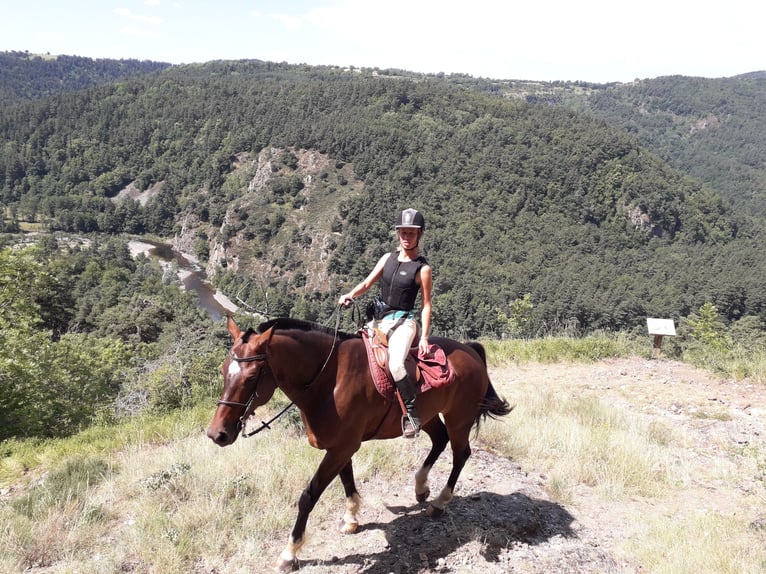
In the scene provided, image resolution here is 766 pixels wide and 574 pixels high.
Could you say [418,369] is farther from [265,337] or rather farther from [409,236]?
[265,337]

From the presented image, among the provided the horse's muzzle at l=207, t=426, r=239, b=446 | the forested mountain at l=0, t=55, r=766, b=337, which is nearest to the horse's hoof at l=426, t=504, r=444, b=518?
the horse's muzzle at l=207, t=426, r=239, b=446

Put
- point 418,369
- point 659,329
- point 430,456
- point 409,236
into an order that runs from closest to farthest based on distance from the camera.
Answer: point 409,236, point 418,369, point 430,456, point 659,329

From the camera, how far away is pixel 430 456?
4.96 m

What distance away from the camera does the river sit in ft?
269

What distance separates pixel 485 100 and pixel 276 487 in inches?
7377

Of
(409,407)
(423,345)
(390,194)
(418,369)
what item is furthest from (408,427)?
(390,194)

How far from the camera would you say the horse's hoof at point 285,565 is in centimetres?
374

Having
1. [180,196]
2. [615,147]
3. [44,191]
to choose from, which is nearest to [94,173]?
[44,191]

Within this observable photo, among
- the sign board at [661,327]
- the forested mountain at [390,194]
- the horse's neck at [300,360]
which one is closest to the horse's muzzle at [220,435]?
the horse's neck at [300,360]

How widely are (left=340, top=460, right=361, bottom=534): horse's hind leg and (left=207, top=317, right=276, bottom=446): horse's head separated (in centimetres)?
137

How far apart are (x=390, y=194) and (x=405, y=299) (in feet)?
415

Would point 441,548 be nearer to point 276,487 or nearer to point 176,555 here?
point 276,487

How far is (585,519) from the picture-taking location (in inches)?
191

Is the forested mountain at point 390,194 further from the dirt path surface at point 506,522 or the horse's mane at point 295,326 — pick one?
the horse's mane at point 295,326
